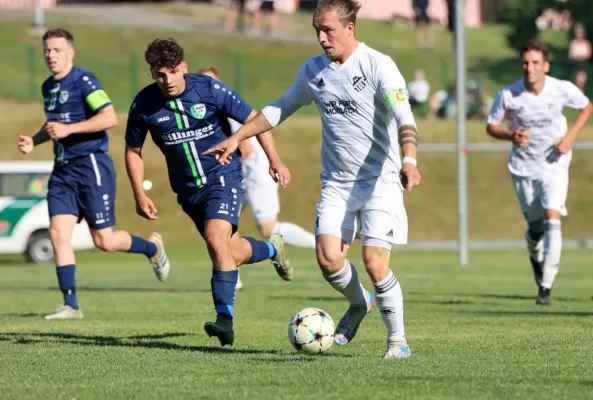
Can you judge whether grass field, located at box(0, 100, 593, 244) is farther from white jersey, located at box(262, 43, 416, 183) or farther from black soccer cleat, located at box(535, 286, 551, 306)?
white jersey, located at box(262, 43, 416, 183)

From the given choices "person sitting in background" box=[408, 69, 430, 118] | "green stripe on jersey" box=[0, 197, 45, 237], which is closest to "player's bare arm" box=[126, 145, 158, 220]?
"green stripe on jersey" box=[0, 197, 45, 237]

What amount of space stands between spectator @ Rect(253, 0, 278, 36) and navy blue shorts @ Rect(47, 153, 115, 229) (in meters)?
30.9

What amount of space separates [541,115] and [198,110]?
476 cm

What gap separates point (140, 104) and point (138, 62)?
2674 centimetres

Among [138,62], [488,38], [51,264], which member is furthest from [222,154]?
[488,38]

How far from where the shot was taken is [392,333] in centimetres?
813

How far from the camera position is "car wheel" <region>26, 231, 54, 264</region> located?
23.6 m

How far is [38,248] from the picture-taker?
23.7m

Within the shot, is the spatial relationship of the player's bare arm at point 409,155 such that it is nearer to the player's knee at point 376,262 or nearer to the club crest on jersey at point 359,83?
the club crest on jersey at point 359,83

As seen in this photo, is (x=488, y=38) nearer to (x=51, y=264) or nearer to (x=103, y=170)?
(x=51, y=264)

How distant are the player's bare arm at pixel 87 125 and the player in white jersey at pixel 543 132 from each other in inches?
150

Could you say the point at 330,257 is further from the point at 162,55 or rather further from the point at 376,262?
the point at 162,55

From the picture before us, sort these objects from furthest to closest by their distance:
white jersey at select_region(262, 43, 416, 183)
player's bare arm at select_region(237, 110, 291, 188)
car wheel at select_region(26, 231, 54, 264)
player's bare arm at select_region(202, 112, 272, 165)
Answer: car wheel at select_region(26, 231, 54, 264)
player's bare arm at select_region(237, 110, 291, 188)
player's bare arm at select_region(202, 112, 272, 165)
white jersey at select_region(262, 43, 416, 183)

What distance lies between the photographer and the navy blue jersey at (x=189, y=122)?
9.08m
